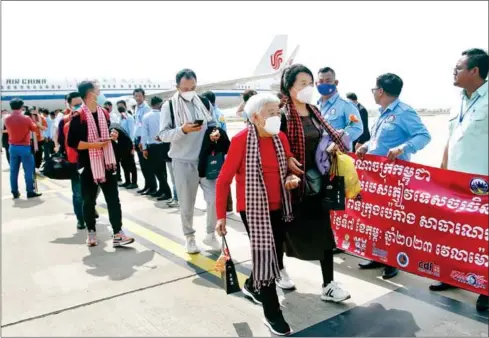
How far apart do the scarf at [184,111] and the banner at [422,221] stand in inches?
61.0

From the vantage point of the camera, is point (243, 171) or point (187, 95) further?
point (187, 95)

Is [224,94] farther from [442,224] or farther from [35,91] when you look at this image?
[442,224]

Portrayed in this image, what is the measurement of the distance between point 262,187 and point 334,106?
1871 millimetres

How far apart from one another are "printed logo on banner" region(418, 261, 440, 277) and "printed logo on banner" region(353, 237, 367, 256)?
1.79ft

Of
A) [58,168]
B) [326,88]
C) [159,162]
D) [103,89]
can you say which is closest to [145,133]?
[159,162]

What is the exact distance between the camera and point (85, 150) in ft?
14.2

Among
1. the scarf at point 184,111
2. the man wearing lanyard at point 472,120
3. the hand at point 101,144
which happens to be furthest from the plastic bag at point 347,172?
the hand at point 101,144

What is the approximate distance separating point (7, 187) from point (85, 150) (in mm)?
5374

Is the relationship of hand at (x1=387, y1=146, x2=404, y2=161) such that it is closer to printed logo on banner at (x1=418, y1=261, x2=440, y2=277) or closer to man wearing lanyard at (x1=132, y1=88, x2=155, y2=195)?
printed logo on banner at (x1=418, y1=261, x2=440, y2=277)

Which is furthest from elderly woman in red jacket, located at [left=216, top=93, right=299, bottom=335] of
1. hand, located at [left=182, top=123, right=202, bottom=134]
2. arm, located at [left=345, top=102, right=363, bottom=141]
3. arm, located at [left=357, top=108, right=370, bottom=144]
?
arm, located at [left=357, top=108, right=370, bottom=144]

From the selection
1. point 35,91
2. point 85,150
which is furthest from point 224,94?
point 85,150

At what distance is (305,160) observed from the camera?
9.53 ft

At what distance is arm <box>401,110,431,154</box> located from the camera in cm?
337

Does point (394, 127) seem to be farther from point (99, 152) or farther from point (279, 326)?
point (99, 152)
